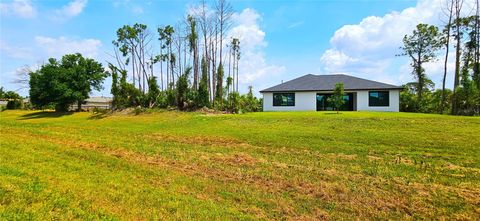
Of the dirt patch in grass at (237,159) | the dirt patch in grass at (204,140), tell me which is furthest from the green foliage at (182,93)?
the dirt patch in grass at (237,159)

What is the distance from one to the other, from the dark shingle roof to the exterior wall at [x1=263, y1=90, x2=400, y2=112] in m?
0.48

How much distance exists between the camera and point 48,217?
12.7 ft

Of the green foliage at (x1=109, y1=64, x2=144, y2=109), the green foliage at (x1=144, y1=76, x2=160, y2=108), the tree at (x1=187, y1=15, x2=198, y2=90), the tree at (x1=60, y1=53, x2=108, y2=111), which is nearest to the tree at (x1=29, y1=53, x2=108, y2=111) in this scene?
the tree at (x1=60, y1=53, x2=108, y2=111)

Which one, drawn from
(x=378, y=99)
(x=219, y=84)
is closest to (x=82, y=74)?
(x=219, y=84)

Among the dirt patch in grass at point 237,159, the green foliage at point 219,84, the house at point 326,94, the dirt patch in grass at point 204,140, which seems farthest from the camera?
the green foliage at point 219,84

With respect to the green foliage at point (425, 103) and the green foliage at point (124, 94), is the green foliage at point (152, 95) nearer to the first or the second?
the green foliage at point (124, 94)

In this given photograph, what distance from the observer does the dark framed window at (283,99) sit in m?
29.0

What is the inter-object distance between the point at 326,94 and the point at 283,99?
3.89m

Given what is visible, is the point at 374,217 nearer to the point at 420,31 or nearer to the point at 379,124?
the point at 379,124

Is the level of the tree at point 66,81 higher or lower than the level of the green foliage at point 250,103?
higher

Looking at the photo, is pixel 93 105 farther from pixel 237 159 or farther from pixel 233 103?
pixel 237 159

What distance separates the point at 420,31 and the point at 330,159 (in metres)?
28.2

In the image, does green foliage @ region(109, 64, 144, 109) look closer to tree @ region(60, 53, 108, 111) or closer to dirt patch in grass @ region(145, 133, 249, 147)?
tree @ region(60, 53, 108, 111)

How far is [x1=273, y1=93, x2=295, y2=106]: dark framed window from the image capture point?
29.0 metres
